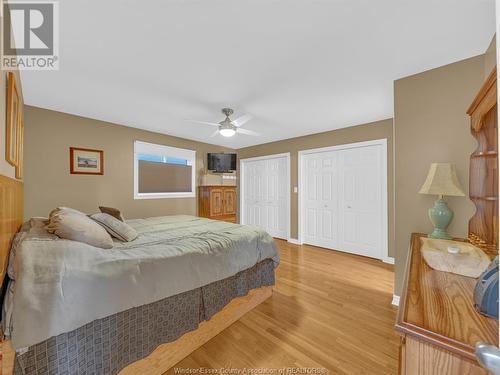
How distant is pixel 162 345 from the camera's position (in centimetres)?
144

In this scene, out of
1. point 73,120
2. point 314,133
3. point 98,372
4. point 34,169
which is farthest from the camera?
point 314,133

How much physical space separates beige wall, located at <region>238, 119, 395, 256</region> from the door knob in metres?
3.59

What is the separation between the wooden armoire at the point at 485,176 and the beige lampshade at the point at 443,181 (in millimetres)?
109

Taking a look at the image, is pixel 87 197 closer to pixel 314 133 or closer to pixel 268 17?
pixel 268 17

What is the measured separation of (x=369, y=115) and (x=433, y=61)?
1.44 meters

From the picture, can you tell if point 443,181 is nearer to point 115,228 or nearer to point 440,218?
point 440,218

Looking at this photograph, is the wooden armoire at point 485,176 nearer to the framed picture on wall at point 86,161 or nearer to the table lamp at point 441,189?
the table lamp at point 441,189

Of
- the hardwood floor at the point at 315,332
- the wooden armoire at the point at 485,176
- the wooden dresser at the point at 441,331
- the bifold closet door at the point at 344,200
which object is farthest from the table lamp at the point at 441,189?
the bifold closet door at the point at 344,200

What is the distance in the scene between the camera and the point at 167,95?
8.41 ft

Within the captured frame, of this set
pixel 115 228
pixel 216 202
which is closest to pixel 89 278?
pixel 115 228

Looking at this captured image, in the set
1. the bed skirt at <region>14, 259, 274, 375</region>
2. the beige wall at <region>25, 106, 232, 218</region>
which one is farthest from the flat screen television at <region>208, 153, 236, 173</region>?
the bed skirt at <region>14, 259, 274, 375</region>

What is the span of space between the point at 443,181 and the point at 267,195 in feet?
12.4

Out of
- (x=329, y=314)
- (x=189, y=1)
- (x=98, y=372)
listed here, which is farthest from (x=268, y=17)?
(x=329, y=314)

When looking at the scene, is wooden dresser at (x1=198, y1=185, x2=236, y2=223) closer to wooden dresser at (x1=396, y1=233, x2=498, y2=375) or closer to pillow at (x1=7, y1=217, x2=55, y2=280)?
pillow at (x1=7, y1=217, x2=55, y2=280)
